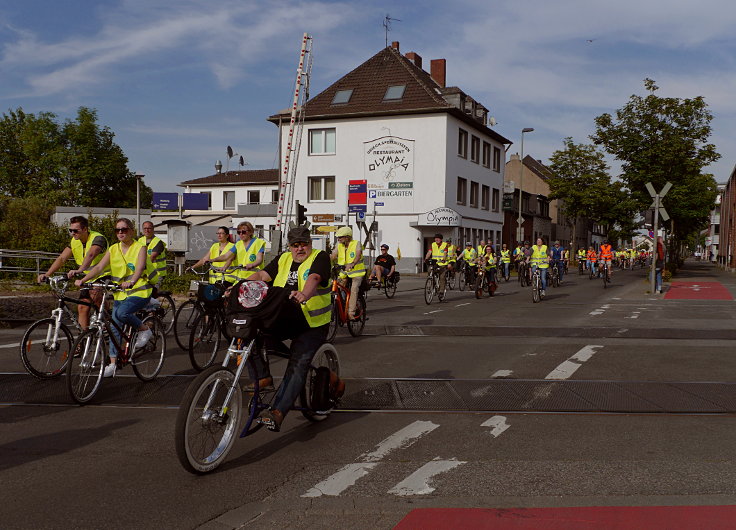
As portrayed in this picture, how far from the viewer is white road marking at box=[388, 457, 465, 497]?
13.6ft

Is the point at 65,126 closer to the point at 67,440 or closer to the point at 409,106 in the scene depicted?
the point at 409,106

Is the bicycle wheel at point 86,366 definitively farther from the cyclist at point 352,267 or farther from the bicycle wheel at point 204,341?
the cyclist at point 352,267

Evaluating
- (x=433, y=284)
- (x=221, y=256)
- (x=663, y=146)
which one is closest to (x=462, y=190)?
(x=663, y=146)

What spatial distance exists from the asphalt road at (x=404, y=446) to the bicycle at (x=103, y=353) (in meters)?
0.20

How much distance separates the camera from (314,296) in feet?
17.3

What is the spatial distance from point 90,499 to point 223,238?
22.8 ft

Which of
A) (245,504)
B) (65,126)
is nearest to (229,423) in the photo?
(245,504)

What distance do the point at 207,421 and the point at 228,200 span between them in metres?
64.8

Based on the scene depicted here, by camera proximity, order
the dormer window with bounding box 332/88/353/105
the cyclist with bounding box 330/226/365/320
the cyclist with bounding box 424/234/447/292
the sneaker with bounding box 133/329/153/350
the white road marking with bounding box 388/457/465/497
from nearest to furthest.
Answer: the white road marking with bounding box 388/457/465/497 → the sneaker with bounding box 133/329/153/350 → the cyclist with bounding box 330/226/365/320 → the cyclist with bounding box 424/234/447/292 → the dormer window with bounding box 332/88/353/105

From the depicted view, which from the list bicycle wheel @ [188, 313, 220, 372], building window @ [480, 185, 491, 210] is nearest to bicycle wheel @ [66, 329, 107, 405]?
bicycle wheel @ [188, 313, 220, 372]

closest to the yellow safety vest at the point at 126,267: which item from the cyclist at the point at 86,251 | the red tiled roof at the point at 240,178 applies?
the cyclist at the point at 86,251

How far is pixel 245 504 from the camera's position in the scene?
3.92 metres

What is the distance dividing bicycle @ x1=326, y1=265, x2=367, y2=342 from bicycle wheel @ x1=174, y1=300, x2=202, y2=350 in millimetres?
2118

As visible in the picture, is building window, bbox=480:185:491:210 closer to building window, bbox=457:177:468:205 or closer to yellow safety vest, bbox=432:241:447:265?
building window, bbox=457:177:468:205
